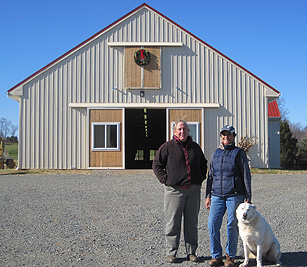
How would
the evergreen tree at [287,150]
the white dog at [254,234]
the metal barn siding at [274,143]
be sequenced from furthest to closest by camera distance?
the evergreen tree at [287,150] < the metal barn siding at [274,143] < the white dog at [254,234]

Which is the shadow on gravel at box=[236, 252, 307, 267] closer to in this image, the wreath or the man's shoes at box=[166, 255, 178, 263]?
the man's shoes at box=[166, 255, 178, 263]

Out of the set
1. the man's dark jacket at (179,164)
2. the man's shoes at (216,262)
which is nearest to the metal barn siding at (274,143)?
the man's dark jacket at (179,164)

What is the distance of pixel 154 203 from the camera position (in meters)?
10.4

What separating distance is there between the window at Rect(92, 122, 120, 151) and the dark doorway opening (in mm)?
2402

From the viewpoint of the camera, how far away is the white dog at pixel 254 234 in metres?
5.29

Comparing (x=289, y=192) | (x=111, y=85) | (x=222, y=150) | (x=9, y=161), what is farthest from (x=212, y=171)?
(x=9, y=161)

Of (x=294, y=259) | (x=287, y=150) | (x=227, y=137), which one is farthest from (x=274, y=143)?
(x=227, y=137)

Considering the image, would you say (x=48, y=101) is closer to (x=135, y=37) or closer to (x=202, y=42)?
(x=135, y=37)

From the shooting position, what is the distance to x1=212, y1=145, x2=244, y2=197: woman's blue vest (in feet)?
18.5

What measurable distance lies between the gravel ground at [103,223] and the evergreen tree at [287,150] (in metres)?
16.7

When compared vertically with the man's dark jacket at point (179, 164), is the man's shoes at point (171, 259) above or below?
below

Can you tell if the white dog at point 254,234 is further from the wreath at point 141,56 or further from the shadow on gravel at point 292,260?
the wreath at point 141,56

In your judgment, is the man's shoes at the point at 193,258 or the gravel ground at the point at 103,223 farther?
the gravel ground at the point at 103,223

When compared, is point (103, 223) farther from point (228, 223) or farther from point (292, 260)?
point (292, 260)
